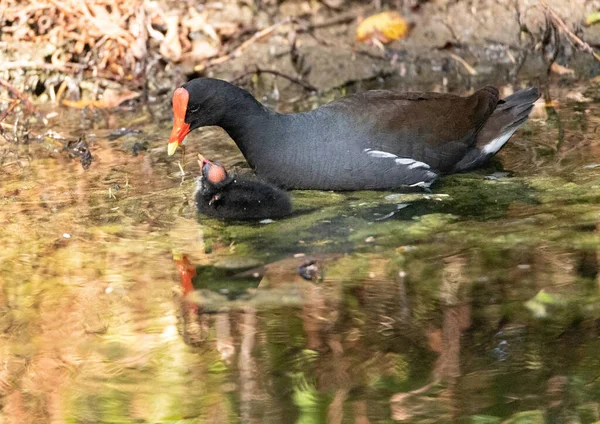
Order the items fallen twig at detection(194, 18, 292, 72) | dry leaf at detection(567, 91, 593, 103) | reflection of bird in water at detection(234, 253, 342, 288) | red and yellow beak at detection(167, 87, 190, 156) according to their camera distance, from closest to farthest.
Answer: reflection of bird in water at detection(234, 253, 342, 288) < red and yellow beak at detection(167, 87, 190, 156) < dry leaf at detection(567, 91, 593, 103) < fallen twig at detection(194, 18, 292, 72)

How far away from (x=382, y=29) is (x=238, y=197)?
11.0ft

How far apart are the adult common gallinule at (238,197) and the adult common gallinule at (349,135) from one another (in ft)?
1.02

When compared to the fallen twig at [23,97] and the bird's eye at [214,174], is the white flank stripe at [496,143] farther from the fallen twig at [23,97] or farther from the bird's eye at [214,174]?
the fallen twig at [23,97]

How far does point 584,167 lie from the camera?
4.76m

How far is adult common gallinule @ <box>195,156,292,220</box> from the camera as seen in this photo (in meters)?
4.41

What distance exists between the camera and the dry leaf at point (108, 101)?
6875 mm

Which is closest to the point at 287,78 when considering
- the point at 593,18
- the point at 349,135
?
the point at 349,135

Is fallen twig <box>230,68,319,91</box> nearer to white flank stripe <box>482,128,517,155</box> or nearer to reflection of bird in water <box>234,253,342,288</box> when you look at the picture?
white flank stripe <box>482,128,517,155</box>

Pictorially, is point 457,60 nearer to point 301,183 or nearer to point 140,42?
point 140,42

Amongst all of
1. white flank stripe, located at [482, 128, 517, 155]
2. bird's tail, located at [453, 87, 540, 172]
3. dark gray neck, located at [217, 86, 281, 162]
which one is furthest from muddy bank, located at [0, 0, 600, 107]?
dark gray neck, located at [217, 86, 281, 162]

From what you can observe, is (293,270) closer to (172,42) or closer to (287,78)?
(287,78)

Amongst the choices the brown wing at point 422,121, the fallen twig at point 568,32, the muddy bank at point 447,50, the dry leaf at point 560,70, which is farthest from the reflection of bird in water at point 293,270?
the dry leaf at point 560,70

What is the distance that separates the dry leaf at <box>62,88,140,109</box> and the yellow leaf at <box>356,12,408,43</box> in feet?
5.73

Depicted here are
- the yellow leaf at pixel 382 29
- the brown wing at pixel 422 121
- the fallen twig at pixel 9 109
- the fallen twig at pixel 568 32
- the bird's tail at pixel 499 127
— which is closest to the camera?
the brown wing at pixel 422 121
